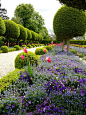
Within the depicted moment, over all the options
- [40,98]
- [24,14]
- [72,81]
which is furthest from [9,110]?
[24,14]

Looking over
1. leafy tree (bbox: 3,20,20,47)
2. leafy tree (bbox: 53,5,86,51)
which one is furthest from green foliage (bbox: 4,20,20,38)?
leafy tree (bbox: 53,5,86,51)

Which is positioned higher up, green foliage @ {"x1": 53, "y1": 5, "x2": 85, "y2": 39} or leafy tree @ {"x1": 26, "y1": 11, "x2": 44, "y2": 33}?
leafy tree @ {"x1": 26, "y1": 11, "x2": 44, "y2": 33}

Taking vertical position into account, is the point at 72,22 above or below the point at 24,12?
below

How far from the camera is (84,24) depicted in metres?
10.0

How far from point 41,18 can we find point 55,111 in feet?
168

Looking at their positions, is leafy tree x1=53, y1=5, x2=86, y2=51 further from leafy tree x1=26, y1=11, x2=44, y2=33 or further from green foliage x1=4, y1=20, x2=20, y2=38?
leafy tree x1=26, y1=11, x2=44, y2=33

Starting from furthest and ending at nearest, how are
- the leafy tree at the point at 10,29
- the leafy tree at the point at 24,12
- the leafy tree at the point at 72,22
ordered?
the leafy tree at the point at 24,12 → the leafy tree at the point at 10,29 → the leafy tree at the point at 72,22

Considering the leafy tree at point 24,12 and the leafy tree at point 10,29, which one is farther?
the leafy tree at point 24,12

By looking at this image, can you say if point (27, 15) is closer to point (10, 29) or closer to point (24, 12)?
point (24, 12)

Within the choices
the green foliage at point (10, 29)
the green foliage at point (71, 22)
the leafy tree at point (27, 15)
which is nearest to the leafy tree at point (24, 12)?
the leafy tree at point (27, 15)

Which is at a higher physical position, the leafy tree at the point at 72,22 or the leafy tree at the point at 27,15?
the leafy tree at the point at 27,15

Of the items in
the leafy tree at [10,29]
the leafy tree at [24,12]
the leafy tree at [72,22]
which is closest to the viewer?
the leafy tree at [72,22]

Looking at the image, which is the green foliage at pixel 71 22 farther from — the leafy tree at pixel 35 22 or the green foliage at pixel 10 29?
the leafy tree at pixel 35 22

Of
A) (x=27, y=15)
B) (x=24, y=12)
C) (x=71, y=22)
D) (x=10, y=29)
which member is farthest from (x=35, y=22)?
(x=71, y=22)
